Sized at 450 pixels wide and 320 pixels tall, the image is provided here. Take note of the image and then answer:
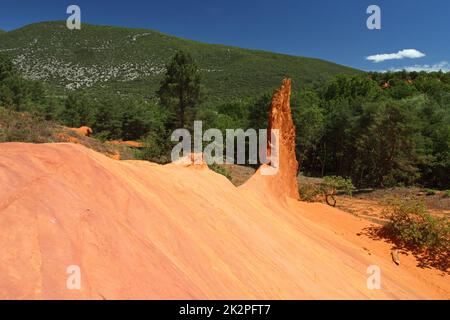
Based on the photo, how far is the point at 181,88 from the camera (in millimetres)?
27266

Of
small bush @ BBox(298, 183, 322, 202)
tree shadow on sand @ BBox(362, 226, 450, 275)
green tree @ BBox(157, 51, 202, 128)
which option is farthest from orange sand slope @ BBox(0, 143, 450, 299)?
green tree @ BBox(157, 51, 202, 128)

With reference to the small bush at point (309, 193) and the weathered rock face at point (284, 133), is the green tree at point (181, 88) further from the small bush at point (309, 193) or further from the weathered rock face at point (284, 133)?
the weathered rock face at point (284, 133)

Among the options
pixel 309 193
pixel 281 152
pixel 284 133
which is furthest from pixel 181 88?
pixel 281 152

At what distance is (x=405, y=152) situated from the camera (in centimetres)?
2648

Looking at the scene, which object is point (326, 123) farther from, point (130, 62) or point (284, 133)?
point (130, 62)

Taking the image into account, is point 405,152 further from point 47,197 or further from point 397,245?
point 47,197

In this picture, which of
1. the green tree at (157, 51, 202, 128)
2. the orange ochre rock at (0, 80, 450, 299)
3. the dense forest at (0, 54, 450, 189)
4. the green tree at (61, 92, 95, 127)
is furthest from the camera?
the green tree at (61, 92, 95, 127)

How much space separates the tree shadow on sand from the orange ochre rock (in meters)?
0.54

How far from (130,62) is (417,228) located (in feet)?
272

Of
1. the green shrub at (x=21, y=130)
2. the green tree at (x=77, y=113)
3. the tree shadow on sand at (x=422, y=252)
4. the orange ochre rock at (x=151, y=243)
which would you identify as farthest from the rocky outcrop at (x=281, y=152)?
the green tree at (x=77, y=113)

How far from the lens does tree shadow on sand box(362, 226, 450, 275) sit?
924 centimetres

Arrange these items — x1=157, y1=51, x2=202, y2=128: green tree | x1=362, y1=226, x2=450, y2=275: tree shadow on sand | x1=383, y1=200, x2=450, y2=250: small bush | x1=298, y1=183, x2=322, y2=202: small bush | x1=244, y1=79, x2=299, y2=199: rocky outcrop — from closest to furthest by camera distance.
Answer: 1. x1=362, y1=226, x2=450, y2=275: tree shadow on sand
2. x1=383, y1=200, x2=450, y2=250: small bush
3. x1=244, y1=79, x2=299, y2=199: rocky outcrop
4. x1=298, y1=183, x2=322, y2=202: small bush
5. x1=157, y1=51, x2=202, y2=128: green tree

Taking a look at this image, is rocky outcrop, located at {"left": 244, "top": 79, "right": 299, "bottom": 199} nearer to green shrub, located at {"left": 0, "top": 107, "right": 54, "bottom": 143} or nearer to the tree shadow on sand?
the tree shadow on sand

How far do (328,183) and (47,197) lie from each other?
13.3 meters
